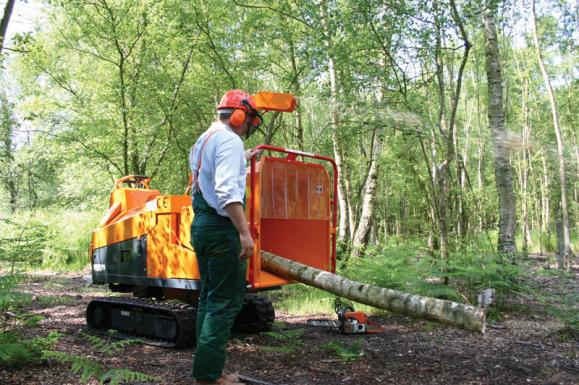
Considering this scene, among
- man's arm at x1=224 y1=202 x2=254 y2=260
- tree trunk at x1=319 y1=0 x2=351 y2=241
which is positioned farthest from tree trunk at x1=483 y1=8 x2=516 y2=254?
man's arm at x1=224 y1=202 x2=254 y2=260

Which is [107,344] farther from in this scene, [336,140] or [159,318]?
[336,140]

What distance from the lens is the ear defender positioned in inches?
149

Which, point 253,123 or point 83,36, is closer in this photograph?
point 253,123

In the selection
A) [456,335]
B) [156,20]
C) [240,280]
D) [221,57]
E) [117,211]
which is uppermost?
[156,20]

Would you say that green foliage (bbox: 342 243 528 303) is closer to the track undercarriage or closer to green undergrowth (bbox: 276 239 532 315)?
green undergrowth (bbox: 276 239 532 315)

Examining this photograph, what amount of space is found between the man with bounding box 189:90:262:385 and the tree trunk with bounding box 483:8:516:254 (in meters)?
6.12

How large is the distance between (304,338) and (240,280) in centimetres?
262

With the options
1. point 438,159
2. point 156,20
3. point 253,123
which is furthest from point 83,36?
point 253,123

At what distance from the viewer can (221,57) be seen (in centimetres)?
1513

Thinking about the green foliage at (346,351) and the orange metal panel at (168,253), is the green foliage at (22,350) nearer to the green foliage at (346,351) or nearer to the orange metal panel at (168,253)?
the orange metal panel at (168,253)

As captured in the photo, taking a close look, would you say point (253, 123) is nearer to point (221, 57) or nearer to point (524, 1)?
point (221, 57)

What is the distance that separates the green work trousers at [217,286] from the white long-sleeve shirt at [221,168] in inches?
5.5

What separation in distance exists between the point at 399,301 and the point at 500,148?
594 centimetres

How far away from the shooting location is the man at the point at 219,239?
3.34 m
